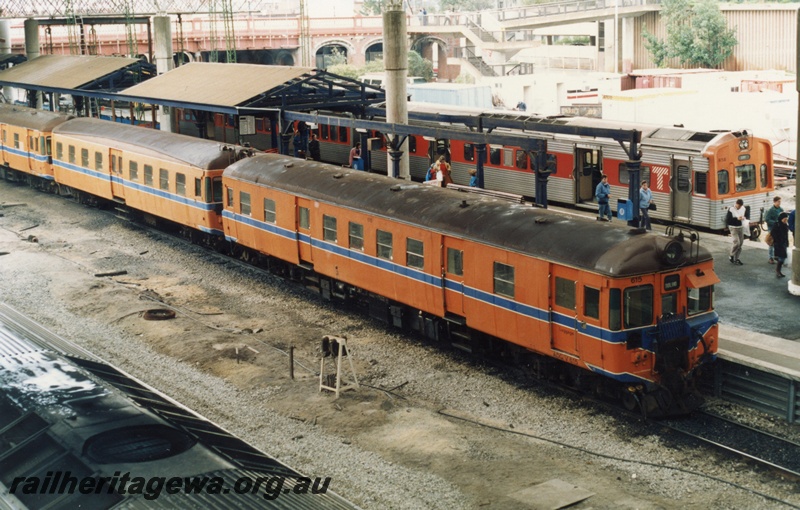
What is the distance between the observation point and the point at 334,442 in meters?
15.9

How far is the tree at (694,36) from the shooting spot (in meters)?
68.2

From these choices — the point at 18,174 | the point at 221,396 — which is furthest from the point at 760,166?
the point at 18,174

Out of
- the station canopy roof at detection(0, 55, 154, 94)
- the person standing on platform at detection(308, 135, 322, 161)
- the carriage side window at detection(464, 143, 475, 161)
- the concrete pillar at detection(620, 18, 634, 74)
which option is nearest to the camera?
the carriage side window at detection(464, 143, 475, 161)

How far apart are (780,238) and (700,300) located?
8.03m

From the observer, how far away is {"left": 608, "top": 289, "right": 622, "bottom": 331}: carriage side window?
15781 mm

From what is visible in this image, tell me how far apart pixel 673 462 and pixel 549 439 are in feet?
6.50

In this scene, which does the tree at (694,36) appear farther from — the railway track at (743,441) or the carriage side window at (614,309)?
the carriage side window at (614,309)

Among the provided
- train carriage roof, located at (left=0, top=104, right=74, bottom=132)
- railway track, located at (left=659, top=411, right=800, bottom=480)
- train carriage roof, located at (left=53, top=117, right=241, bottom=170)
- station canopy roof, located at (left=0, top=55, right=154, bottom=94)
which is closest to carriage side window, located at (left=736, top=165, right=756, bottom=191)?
railway track, located at (left=659, top=411, right=800, bottom=480)

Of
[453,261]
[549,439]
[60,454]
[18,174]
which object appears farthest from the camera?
[18,174]

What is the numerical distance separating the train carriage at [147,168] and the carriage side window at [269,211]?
332 cm

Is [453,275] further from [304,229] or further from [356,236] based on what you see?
[304,229]

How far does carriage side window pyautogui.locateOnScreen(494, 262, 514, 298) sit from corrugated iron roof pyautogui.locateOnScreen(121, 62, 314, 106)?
1607 centimetres

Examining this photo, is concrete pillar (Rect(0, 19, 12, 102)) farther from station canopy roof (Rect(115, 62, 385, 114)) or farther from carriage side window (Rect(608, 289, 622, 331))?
carriage side window (Rect(608, 289, 622, 331))

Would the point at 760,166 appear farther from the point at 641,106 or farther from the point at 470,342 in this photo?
the point at 641,106
